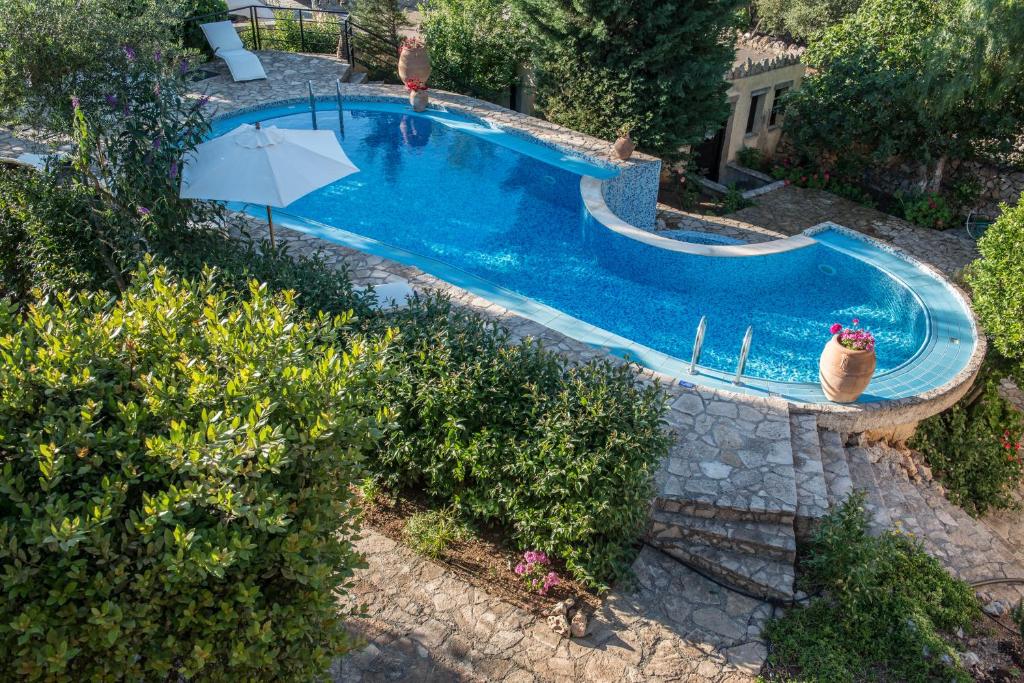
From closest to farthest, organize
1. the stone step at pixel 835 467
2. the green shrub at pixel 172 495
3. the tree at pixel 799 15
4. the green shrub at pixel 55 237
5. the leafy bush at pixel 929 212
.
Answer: the green shrub at pixel 172 495
the stone step at pixel 835 467
the green shrub at pixel 55 237
the leafy bush at pixel 929 212
the tree at pixel 799 15

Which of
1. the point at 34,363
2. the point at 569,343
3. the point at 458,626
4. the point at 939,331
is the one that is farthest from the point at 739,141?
the point at 34,363

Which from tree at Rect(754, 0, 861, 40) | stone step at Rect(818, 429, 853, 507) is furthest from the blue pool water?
tree at Rect(754, 0, 861, 40)

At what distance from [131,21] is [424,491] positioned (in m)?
7.41

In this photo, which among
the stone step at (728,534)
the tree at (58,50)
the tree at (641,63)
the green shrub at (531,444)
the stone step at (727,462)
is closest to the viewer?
the green shrub at (531,444)

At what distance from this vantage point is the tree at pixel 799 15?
33.1 m

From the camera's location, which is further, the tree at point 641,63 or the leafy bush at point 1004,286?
the tree at point 641,63

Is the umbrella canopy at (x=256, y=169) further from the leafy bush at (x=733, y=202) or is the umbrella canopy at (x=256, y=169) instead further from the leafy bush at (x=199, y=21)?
the leafy bush at (x=199, y=21)

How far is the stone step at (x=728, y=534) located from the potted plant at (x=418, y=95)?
563 inches

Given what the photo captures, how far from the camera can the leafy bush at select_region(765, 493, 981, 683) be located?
7.33m

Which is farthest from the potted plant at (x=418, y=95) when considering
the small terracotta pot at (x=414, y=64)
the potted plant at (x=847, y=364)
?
the potted plant at (x=847, y=364)

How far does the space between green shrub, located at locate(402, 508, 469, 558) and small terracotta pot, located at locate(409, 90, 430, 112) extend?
13984 millimetres

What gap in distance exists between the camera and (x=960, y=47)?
1778 cm

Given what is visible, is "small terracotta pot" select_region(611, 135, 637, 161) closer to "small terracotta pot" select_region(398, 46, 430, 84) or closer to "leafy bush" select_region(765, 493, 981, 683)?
"small terracotta pot" select_region(398, 46, 430, 84)

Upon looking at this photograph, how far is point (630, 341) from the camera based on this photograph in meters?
11.8
